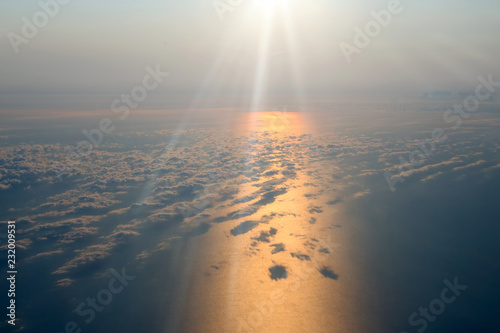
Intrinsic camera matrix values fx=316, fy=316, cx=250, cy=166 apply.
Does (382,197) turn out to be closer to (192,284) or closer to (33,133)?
(192,284)

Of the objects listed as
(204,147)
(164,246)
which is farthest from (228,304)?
(204,147)

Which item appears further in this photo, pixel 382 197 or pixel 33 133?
pixel 33 133

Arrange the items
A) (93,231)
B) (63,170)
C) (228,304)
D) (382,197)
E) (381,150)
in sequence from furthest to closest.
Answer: (381,150), (63,170), (382,197), (93,231), (228,304)

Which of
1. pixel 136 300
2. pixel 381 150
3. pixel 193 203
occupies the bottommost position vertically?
pixel 136 300

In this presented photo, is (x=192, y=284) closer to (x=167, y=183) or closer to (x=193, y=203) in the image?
(x=193, y=203)

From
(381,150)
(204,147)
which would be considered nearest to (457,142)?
(381,150)

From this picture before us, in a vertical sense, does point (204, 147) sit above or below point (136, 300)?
above

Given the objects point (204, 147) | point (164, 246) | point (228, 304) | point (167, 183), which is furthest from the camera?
point (204, 147)
